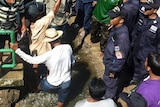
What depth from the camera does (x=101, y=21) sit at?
7.55 metres

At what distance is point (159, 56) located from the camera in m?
4.44

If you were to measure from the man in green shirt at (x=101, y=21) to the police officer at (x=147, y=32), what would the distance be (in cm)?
70

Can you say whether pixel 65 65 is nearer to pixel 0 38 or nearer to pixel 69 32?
pixel 0 38

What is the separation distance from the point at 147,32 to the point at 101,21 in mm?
1428

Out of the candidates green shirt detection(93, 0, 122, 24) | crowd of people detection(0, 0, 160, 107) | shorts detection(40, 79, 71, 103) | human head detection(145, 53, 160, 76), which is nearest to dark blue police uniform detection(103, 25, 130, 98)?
crowd of people detection(0, 0, 160, 107)

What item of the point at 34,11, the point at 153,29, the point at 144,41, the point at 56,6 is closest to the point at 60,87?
the point at 34,11

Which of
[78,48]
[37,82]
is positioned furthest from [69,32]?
[37,82]

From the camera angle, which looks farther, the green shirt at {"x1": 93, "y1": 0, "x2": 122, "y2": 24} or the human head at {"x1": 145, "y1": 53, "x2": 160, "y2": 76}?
the green shirt at {"x1": 93, "y1": 0, "x2": 122, "y2": 24}

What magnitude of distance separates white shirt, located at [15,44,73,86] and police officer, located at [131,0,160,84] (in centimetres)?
145

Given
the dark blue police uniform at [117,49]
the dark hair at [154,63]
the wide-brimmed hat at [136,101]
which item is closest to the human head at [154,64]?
the dark hair at [154,63]

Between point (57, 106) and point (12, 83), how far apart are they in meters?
0.96

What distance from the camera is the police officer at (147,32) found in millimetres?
6297

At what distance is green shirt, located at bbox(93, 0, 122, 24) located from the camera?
275 inches

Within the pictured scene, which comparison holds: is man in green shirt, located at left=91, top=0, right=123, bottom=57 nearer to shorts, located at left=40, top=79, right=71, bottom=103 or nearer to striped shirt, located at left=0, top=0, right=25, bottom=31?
striped shirt, located at left=0, top=0, right=25, bottom=31
